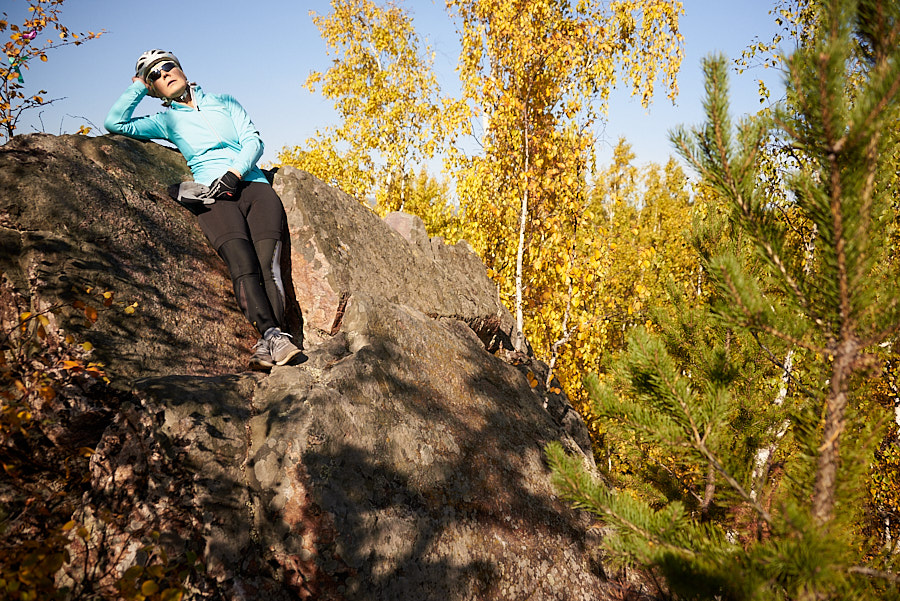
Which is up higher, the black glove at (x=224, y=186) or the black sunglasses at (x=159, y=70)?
the black sunglasses at (x=159, y=70)

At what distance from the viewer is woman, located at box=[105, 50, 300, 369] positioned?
13.2 ft

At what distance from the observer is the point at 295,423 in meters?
2.93

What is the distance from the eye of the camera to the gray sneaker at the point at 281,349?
353cm

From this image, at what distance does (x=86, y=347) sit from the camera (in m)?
2.97

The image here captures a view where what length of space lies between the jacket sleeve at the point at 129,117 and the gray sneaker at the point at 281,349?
2.48 meters

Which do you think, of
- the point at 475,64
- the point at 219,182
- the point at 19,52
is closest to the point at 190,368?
the point at 219,182

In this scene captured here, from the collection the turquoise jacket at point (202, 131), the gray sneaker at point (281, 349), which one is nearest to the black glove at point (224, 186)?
the turquoise jacket at point (202, 131)

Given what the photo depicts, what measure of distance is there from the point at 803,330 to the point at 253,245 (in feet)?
12.8

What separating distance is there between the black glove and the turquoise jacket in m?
Result: 0.12

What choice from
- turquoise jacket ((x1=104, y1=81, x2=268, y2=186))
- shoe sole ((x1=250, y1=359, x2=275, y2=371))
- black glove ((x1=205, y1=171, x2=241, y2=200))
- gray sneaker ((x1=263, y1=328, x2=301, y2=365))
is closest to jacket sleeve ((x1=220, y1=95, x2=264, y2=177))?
turquoise jacket ((x1=104, y1=81, x2=268, y2=186))

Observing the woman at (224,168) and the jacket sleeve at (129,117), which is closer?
the woman at (224,168)

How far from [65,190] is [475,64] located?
6.76 meters

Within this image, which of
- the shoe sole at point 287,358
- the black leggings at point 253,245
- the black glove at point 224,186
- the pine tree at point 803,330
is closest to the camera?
the pine tree at point 803,330

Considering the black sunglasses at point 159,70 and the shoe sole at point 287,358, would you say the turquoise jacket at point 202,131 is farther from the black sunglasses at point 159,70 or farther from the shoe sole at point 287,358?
the shoe sole at point 287,358
